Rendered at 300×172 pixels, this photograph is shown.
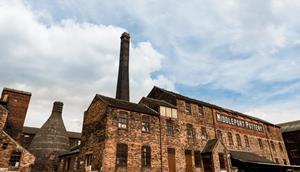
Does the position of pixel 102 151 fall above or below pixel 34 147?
below

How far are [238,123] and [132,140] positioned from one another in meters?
17.7

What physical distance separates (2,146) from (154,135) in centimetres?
1522

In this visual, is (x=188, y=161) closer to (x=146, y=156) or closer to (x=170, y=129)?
(x=170, y=129)

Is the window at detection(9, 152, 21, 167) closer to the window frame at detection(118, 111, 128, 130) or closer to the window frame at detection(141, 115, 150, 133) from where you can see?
the window frame at detection(118, 111, 128, 130)

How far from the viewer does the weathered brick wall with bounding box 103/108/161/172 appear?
58.0 feet

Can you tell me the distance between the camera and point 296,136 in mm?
40531

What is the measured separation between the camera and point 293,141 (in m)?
40.6

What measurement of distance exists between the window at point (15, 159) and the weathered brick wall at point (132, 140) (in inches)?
443

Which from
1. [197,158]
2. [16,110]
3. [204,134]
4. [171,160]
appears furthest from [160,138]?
[16,110]

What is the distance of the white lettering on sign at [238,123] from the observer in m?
28.6

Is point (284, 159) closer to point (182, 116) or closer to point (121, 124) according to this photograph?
point (182, 116)

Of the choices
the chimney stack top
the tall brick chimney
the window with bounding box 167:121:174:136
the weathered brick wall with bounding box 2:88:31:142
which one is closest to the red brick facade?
the window with bounding box 167:121:174:136

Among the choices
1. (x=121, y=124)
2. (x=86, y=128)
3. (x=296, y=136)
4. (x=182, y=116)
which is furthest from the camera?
(x=296, y=136)

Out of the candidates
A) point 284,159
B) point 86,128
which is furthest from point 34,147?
point 284,159
